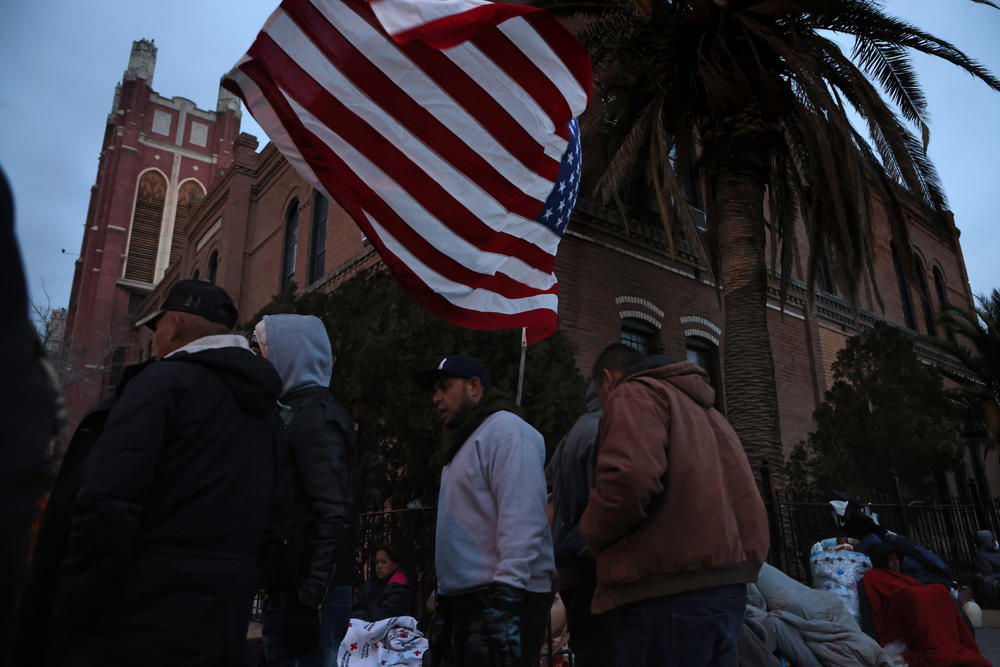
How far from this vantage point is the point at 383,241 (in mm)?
4555

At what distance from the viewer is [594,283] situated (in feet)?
46.1

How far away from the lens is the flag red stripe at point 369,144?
4434 mm

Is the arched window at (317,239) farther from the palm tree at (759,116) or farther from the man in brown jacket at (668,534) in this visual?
the man in brown jacket at (668,534)

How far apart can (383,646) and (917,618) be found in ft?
14.3

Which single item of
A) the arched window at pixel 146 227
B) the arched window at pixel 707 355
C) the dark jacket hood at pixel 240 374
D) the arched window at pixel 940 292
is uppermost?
the arched window at pixel 146 227

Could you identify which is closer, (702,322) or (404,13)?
(404,13)

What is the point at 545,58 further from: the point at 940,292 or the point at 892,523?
the point at 940,292

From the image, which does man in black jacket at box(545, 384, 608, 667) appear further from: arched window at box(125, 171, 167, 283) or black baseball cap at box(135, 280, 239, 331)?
arched window at box(125, 171, 167, 283)

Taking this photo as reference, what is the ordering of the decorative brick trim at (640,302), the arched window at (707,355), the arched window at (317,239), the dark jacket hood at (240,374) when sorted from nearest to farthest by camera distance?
the dark jacket hood at (240,374)
the decorative brick trim at (640,302)
the arched window at (707,355)
the arched window at (317,239)

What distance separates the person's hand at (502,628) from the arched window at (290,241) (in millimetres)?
17519

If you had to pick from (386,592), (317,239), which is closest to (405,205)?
(386,592)

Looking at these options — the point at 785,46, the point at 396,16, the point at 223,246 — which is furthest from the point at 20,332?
the point at 223,246

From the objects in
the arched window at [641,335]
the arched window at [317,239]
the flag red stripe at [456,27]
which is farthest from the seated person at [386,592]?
the arched window at [317,239]

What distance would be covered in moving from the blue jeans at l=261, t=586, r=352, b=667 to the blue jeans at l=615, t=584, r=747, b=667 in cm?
138
